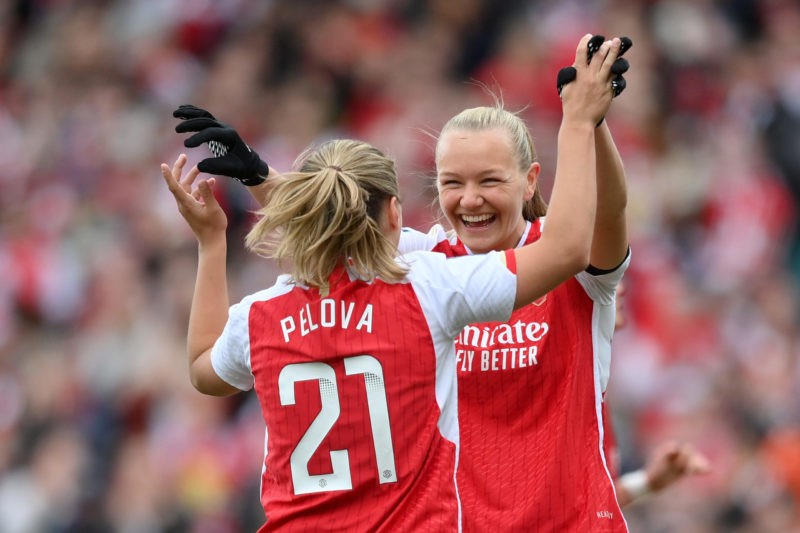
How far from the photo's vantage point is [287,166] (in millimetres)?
9633

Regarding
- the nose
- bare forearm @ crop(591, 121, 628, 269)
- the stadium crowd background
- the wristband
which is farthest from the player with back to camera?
the stadium crowd background

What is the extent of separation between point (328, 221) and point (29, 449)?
20.8 feet

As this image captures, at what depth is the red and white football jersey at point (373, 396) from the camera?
3188 mm

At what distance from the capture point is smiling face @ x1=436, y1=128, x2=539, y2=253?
368 centimetres

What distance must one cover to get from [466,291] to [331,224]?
1.15 feet

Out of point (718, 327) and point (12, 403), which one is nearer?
point (718, 327)

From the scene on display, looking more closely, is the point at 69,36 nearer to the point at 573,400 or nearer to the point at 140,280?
the point at 140,280

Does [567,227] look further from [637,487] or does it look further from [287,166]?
[287,166]

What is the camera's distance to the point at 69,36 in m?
12.1

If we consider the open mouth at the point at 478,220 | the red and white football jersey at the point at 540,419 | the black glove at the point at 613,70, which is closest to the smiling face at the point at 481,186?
the open mouth at the point at 478,220

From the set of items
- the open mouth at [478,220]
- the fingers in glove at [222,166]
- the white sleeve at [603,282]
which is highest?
the fingers in glove at [222,166]

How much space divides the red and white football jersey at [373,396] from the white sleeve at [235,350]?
4.5 inches

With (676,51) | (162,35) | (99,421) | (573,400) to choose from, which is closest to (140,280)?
(99,421)

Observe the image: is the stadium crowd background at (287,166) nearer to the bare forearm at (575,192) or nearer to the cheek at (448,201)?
the cheek at (448,201)
